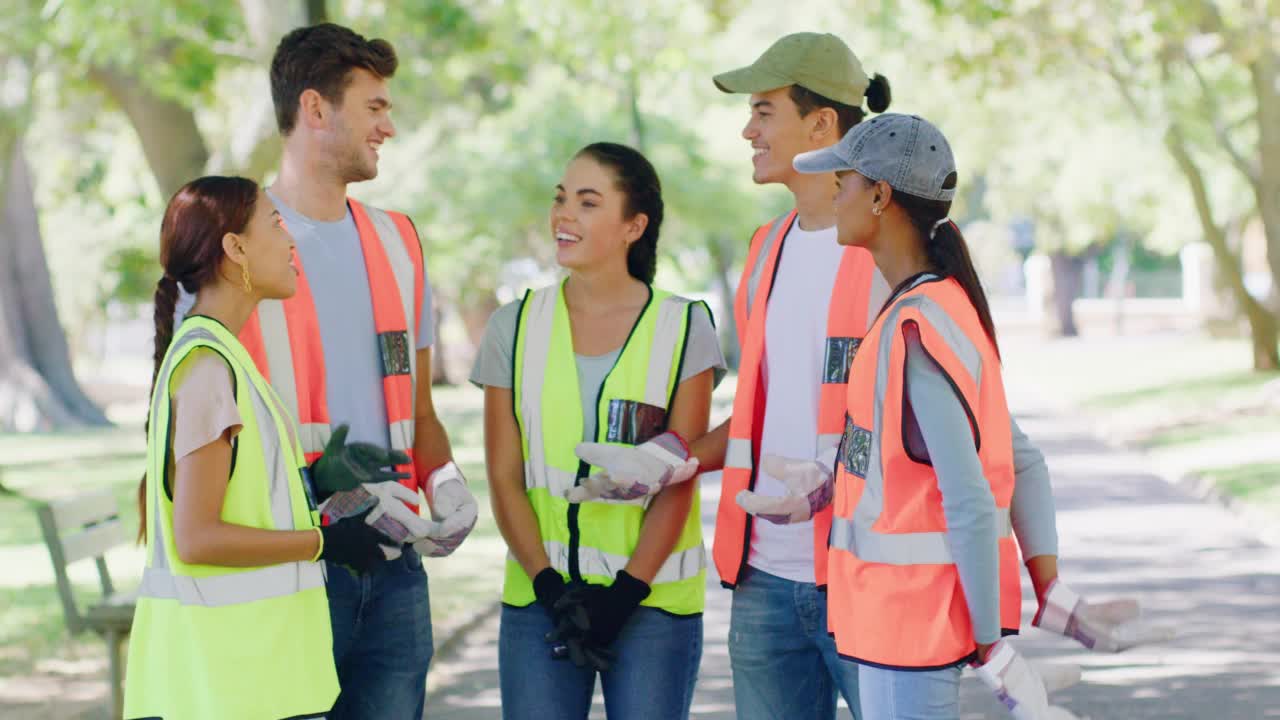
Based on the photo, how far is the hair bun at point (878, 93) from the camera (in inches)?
191

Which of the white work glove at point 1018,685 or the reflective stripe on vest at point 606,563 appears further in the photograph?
the reflective stripe on vest at point 606,563

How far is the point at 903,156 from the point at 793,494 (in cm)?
88

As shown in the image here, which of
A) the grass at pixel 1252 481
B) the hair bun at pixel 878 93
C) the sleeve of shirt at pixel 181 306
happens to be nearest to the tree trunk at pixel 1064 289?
the grass at pixel 1252 481

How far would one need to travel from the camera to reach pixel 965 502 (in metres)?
3.54

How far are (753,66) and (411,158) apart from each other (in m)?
31.5

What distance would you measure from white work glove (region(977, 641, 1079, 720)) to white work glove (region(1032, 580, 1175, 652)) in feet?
0.48

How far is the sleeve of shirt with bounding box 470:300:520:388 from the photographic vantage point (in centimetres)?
466

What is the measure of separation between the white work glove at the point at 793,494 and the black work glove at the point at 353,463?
2.74 feet

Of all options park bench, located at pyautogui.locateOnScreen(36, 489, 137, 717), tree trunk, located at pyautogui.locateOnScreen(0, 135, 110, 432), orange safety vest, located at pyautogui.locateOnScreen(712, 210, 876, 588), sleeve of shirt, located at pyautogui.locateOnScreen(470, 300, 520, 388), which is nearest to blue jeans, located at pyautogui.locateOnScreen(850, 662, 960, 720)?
orange safety vest, located at pyautogui.locateOnScreen(712, 210, 876, 588)

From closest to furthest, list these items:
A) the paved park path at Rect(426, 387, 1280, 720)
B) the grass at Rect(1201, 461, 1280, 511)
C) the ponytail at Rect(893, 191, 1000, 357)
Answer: the ponytail at Rect(893, 191, 1000, 357), the paved park path at Rect(426, 387, 1280, 720), the grass at Rect(1201, 461, 1280, 511)

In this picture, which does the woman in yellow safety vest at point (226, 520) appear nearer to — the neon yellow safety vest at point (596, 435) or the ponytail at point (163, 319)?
the ponytail at point (163, 319)

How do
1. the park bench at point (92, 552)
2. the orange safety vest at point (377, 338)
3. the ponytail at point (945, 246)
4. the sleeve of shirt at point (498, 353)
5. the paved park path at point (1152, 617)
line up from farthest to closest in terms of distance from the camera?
the paved park path at point (1152, 617) < the park bench at point (92, 552) < the sleeve of shirt at point (498, 353) < the orange safety vest at point (377, 338) < the ponytail at point (945, 246)

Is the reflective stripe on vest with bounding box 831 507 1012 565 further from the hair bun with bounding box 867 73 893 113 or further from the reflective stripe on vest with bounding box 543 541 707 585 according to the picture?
the hair bun with bounding box 867 73 893 113

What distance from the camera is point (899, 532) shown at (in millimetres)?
3660
